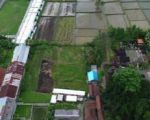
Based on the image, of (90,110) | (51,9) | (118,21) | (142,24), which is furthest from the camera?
(51,9)

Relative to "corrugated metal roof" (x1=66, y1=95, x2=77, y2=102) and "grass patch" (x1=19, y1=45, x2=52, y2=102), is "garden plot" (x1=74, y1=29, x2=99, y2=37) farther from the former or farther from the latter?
"corrugated metal roof" (x1=66, y1=95, x2=77, y2=102)

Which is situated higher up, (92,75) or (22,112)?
(92,75)

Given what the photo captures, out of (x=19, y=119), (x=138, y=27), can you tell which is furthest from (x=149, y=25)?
(x=19, y=119)

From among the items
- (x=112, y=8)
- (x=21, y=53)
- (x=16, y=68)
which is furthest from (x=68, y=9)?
(x=16, y=68)

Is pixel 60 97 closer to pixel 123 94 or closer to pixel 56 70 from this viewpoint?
pixel 56 70

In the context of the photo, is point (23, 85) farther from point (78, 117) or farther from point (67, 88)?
point (78, 117)

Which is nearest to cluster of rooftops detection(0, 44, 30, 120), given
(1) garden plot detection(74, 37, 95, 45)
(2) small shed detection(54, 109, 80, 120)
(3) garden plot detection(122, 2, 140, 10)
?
(2) small shed detection(54, 109, 80, 120)
